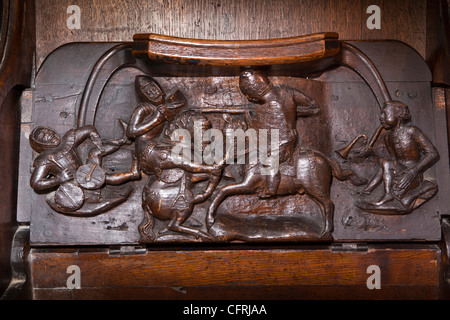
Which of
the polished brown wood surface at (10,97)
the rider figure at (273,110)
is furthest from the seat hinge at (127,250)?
the rider figure at (273,110)

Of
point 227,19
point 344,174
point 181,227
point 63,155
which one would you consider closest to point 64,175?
point 63,155

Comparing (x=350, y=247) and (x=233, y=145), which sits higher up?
(x=233, y=145)

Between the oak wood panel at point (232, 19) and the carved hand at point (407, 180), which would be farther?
the oak wood panel at point (232, 19)

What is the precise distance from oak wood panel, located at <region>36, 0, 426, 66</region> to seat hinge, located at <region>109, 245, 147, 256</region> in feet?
3.00

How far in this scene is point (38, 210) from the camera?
1.73m

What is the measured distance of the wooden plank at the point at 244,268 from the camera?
1736 millimetres

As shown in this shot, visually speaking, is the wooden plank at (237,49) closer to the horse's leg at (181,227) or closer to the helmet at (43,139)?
the helmet at (43,139)

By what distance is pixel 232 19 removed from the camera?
188 cm

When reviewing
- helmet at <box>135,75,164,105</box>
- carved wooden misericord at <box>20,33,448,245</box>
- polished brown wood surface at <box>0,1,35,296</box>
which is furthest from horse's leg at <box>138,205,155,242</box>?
polished brown wood surface at <box>0,1,35,296</box>

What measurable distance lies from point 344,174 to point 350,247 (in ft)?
0.99

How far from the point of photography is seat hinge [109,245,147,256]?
1733 millimetres

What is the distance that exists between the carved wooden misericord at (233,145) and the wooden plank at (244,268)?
0.08m

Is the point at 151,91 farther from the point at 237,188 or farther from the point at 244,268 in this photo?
the point at 244,268

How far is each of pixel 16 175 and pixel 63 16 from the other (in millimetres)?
732
